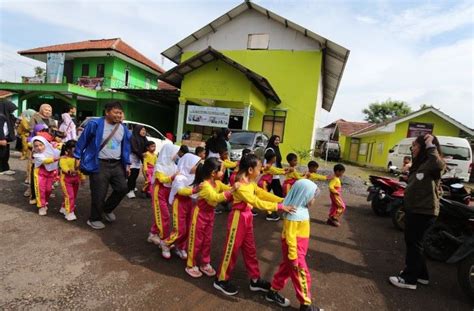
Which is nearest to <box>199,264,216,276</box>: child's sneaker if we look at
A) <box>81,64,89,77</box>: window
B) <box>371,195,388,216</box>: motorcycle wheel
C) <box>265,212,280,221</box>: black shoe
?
<box>265,212,280,221</box>: black shoe

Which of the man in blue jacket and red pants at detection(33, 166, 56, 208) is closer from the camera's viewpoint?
the man in blue jacket

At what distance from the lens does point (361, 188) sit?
1017 centimetres

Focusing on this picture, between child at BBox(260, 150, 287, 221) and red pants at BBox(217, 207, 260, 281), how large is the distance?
251cm

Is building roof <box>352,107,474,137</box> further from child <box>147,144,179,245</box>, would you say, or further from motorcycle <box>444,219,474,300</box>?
child <box>147,144,179,245</box>

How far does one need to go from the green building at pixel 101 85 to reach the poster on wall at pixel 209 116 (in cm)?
272

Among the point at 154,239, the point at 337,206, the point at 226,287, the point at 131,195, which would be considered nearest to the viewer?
the point at 226,287

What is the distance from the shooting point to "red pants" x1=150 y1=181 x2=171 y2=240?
3623 mm

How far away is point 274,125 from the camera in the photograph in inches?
651

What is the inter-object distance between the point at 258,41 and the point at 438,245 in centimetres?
1501

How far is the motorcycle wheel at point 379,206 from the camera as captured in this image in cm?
639

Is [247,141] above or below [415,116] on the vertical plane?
below

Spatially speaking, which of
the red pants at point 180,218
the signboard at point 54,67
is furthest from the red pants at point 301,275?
the signboard at point 54,67

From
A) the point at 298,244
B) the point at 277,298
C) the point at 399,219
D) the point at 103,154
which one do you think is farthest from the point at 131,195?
the point at 399,219

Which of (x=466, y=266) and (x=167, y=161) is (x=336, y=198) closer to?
(x=466, y=266)
